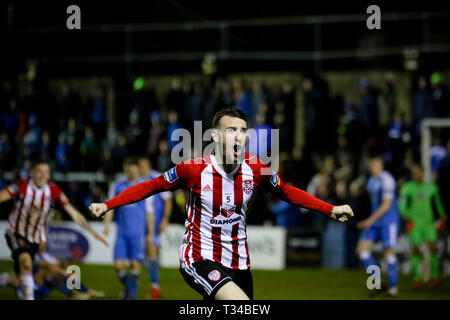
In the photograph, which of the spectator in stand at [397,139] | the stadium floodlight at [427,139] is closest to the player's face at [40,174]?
the stadium floodlight at [427,139]

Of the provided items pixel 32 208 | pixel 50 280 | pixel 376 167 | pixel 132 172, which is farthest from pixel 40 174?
pixel 376 167

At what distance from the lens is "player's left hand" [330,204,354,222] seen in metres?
4.59

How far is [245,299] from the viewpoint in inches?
168

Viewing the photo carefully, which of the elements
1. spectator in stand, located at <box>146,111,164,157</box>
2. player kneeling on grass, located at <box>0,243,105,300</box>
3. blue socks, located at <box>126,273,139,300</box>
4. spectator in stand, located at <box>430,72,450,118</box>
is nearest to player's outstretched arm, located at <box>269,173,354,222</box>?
blue socks, located at <box>126,273,139,300</box>

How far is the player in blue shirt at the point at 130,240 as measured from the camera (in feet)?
29.4

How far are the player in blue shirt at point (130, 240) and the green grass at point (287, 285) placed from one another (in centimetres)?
74

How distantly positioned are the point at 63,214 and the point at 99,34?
492cm

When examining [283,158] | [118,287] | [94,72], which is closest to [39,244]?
[118,287]

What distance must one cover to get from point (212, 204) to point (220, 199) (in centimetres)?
7

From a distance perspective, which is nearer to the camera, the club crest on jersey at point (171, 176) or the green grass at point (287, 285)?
the club crest on jersey at point (171, 176)

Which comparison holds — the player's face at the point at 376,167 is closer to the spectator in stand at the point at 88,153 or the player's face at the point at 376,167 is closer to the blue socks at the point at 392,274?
the blue socks at the point at 392,274

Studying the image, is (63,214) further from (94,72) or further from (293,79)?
(293,79)

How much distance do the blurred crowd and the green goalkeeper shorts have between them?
1560mm

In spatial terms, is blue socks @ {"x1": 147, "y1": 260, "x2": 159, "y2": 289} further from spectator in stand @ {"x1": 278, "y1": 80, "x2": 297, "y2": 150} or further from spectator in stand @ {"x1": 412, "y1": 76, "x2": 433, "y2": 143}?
spectator in stand @ {"x1": 412, "y1": 76, "x2": 433, "y2": 143}
